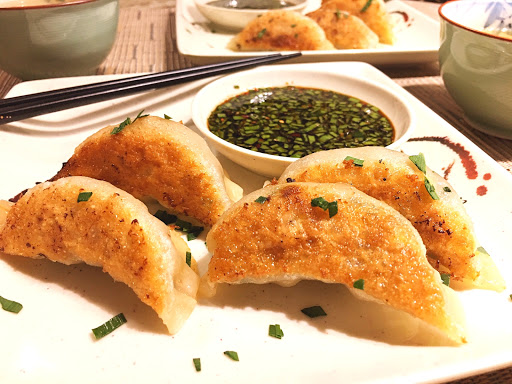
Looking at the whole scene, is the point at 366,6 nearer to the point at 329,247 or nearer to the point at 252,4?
the point at 252,4

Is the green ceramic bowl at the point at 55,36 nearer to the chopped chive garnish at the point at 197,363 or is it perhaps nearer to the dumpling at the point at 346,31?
the dumpling at the point at 346,31

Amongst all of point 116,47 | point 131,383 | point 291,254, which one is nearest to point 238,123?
point 291,254

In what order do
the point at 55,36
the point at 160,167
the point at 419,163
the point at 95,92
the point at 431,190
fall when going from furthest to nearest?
1. the point at 55,36
2. the point at 95,92
3. the point at 160,167
4. the point at 419,163
5. the point at 431,190

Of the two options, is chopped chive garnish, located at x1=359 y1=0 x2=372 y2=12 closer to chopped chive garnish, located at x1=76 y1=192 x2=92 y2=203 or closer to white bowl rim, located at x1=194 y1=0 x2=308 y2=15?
white bowl rim, located at x1=194 y1=0 x2=308 y2=15

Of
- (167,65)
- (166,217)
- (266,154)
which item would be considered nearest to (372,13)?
(167,65)

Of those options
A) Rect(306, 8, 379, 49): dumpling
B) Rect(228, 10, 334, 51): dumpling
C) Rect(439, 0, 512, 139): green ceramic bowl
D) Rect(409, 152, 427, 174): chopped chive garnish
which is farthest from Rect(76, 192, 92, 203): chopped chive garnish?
Rect(306, 8, 379, 49): dumpling

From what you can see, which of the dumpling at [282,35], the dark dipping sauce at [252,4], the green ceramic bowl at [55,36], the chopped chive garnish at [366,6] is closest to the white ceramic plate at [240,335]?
the green ceramic bowl at [55,36]
